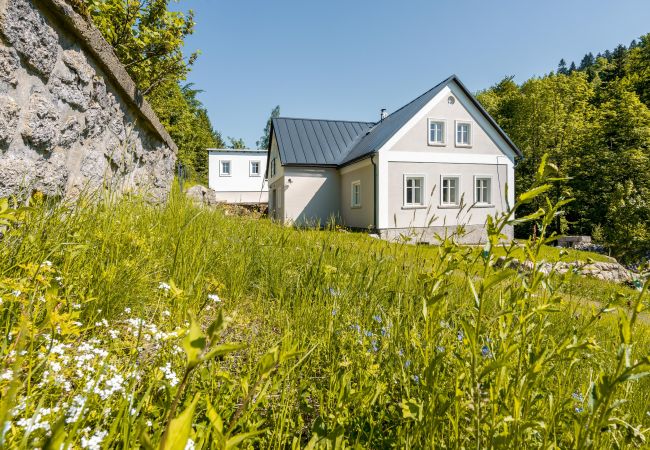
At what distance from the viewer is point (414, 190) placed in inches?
592

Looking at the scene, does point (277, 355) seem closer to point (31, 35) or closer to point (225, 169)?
point (31, 35)

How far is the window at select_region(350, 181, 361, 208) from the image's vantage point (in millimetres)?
16000

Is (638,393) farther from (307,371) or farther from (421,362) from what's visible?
(307,371)

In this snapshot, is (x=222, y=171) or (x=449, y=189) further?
(x=222, y=171)

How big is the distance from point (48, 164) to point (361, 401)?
7.52ft

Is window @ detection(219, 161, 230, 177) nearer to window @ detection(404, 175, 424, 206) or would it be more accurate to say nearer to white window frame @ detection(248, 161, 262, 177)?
white window frame @ detection(248, 161, 262, 177)

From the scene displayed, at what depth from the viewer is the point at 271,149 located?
894 inches

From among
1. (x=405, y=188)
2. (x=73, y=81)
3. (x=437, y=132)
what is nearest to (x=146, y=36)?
(x=73, y=81)

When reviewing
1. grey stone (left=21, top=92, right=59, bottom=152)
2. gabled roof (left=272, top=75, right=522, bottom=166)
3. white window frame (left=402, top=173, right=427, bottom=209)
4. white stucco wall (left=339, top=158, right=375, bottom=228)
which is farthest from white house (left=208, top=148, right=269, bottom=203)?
grey stone (left=21, top=92, right=59, bottom=152)

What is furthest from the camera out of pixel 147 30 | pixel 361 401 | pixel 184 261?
pixel 147 30

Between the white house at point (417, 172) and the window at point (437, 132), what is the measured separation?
0.14 feet

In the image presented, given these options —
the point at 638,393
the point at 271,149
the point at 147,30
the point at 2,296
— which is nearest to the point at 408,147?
the point at 271,149

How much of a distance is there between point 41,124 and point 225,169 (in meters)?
30.2

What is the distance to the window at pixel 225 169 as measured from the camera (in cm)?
3092
